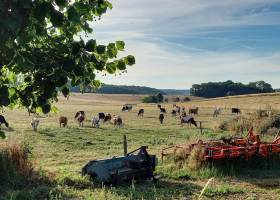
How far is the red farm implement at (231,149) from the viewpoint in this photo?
690 inches

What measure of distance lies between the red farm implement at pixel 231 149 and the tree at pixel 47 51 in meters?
12.2

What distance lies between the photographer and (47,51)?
489 centimetres

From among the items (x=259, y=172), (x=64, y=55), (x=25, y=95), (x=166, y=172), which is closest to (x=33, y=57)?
(x=64, y=55)

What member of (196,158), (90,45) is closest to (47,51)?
(90,45)

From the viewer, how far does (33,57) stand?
4.55 metres

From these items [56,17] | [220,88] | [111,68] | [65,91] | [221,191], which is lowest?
[221,191]

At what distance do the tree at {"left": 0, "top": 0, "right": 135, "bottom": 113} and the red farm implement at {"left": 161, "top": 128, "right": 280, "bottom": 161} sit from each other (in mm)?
12247

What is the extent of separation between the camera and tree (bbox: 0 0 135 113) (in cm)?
400

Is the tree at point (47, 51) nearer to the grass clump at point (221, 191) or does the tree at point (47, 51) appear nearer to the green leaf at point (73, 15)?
the green leaf at point (73, 15)

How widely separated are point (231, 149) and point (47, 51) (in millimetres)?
13797

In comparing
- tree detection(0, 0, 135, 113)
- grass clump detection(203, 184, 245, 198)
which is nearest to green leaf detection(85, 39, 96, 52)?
tree detection(0, 0, 135, 113)

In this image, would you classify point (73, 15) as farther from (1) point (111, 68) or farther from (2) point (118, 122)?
(2) point (118, 122)

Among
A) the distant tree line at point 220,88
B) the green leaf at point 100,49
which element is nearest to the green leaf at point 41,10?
the green leaf at point 100,49

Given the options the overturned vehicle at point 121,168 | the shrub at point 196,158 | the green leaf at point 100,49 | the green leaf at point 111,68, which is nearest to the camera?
the green leaf at point 100,49
